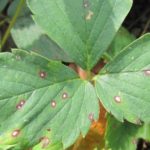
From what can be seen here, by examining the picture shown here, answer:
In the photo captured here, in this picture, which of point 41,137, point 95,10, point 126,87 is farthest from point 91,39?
point 41,137

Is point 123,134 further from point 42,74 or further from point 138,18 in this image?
point 138,18

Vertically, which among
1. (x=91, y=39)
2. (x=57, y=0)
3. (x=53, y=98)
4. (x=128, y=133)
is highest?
(x=57, y=0)

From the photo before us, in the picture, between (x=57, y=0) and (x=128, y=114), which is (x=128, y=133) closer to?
(x=128, y=114)

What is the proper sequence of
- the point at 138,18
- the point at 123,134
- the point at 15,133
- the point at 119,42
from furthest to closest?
1. the point at 138,18
2. the point at 119,42
3. the point at 123,134
4. the point at 15,133

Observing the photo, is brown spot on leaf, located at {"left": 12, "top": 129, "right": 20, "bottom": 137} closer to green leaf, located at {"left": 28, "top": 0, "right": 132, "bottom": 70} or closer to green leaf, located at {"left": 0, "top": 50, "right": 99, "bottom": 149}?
green leaf, located at {"left": 0, "top": 50, "right": 99, "bottom": 149}

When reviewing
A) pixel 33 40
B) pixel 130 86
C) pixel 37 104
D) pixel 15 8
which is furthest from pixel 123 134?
pixel 15 8

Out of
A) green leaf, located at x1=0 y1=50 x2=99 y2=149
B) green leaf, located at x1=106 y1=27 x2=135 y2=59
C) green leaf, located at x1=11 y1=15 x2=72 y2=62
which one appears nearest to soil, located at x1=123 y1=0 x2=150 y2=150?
green leaf, located at x1=106 y1=27 x2=135 y2=59
